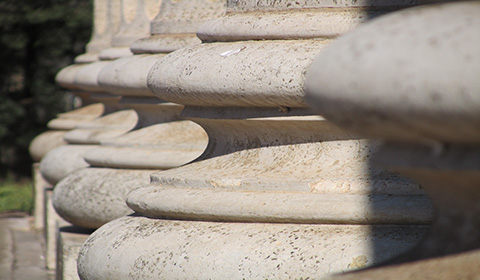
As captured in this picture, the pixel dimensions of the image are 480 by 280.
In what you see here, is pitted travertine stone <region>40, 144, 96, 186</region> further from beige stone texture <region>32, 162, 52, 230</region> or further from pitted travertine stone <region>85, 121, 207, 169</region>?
beige stone texture <region>32, 162, 52, 230</region>

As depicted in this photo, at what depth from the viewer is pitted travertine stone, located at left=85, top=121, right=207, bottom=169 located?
23.4 feet

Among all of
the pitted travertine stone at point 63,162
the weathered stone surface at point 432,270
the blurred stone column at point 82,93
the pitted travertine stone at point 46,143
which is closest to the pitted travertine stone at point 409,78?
the weathered stone surface at point 432,270

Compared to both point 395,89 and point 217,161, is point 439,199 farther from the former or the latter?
point 217,161

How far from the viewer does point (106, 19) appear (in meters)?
14.8

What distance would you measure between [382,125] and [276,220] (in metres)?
1.99

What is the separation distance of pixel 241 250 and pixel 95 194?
12.4 ft

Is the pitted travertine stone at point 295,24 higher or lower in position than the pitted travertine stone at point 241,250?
higher

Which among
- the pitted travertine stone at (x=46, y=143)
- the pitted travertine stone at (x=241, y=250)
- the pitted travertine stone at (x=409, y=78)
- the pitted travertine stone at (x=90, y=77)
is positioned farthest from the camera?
the pitted travertine stone at (x=46, y=143)

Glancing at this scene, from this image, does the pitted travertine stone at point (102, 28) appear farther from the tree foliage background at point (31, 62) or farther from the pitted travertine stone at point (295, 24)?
Answer: the tree foliage background at point (31, 62)

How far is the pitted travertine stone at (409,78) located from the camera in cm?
193

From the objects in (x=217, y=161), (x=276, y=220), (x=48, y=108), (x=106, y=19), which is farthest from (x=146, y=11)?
(x=48, y=108)

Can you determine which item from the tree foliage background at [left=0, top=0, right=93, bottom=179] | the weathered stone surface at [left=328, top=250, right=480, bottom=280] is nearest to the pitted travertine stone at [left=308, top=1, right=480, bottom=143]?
the weathered stone surface at [left=328, top=250, right=480, bottom=280]

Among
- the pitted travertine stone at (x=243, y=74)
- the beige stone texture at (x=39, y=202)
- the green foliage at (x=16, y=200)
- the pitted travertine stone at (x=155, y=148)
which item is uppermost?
the pitted travertine stone at (x=243, y=74)

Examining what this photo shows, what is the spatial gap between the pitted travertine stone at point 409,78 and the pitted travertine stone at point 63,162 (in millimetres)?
→ 8367
